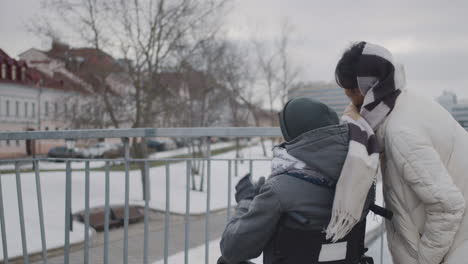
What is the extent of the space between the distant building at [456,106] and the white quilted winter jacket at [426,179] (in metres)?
1.55

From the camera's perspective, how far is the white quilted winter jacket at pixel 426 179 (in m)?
1.69

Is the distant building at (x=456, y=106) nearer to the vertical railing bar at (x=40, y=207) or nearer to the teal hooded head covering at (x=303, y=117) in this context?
the teal hooded head covering at (x=303, y=117)

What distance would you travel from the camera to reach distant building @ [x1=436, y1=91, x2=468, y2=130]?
3338 mm

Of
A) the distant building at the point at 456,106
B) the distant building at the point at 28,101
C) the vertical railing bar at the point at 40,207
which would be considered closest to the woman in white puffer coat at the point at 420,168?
the distant building at the point at 456,106

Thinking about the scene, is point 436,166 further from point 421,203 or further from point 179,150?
point 179,150

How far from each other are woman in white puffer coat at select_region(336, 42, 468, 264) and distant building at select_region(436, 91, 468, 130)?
5.09 ft

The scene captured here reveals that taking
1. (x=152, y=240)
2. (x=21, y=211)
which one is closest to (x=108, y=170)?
(x=21, y=211)

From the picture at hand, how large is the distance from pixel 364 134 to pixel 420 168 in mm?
249

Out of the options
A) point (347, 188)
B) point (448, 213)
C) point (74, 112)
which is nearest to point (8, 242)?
point (347, 188)

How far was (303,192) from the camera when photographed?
1.75 m

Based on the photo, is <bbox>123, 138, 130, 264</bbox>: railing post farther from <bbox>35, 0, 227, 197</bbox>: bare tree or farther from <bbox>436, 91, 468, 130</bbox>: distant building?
<bbox>35, 0, 227, 197</bbox>: bare tree

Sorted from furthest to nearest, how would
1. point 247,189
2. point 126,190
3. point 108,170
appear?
point 108,170 < point 126,190 < point 247,189

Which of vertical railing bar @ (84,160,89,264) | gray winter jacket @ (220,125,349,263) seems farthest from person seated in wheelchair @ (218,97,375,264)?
vertical railing bar @ (84,160,89,264)

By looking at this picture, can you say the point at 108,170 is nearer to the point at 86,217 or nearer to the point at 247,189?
the point at 86,217
